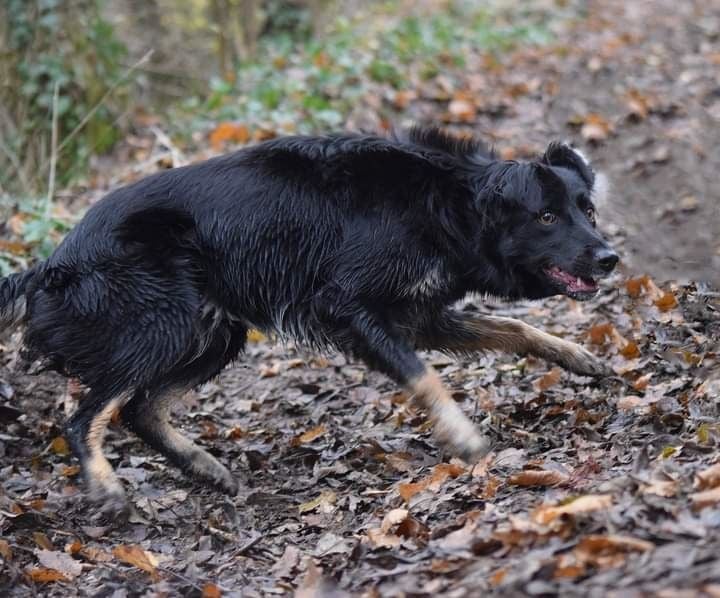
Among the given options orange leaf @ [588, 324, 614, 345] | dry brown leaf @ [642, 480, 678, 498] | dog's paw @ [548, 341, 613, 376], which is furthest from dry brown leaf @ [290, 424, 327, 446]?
dry brown leaf @ [642, 480, 678, 498]

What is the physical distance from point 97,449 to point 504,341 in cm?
260

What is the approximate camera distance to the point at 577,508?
3.70m

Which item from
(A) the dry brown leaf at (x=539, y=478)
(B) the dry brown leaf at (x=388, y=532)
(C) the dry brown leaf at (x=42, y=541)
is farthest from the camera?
(C) the dry brown leaf at (x=42, y=541)

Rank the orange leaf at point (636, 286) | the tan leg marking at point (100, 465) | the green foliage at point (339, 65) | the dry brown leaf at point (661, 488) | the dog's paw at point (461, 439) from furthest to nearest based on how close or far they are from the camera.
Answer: the green foliage at point (339, 65)
the orange leaf at point (636, 286)
the tan leg marking at point (100, 465)
the dog's paw at point (461, 439)
the dry brown leaf at point (661, 488)

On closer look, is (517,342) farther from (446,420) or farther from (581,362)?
(446,420)

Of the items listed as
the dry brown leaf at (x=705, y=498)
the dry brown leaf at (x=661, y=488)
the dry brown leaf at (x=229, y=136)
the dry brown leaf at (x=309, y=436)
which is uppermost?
the dry brown leaf at (x=229, y=136)

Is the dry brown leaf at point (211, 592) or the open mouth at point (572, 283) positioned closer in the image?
the dry brown leaf at point (211, 592)

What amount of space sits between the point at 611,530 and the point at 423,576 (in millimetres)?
768

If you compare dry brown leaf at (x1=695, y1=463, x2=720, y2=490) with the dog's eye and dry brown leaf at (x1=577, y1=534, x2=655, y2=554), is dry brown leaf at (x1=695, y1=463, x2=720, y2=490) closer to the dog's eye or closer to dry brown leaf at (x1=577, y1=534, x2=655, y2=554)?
dry brown leaf at (x1=577, y1=534, x2=655, y2=554)

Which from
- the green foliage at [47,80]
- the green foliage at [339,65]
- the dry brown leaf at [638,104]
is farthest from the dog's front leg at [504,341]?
the green foliage at [47,80]

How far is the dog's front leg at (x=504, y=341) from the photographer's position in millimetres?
5930

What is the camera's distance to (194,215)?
555cm

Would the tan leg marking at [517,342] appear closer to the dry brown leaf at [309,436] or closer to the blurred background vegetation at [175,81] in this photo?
the dry brown leaf at [309,436]

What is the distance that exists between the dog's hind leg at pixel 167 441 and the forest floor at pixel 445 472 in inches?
5.1
